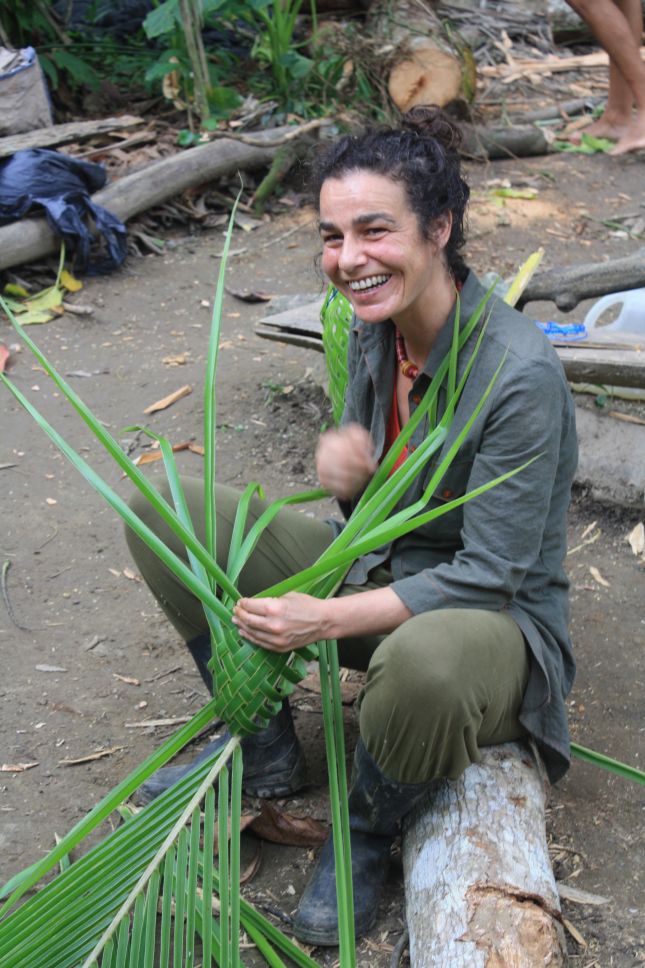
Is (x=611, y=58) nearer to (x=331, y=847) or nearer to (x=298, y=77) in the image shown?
(x=298, y=77)

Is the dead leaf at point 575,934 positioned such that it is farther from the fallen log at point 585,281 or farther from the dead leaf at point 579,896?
the fallen log at point 585,281

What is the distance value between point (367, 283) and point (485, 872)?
975 mm

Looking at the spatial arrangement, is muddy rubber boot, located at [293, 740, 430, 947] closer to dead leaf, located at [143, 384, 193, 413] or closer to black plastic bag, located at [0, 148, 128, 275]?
dead leaf, located at [143, 384, 193, 413]

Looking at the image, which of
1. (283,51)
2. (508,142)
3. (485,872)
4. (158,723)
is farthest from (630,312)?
(283,51)

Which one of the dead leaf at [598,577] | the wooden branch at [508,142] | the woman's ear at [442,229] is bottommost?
the wooden branch at [508,142]

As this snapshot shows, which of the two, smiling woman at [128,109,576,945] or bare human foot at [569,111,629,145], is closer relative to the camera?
smiling woman at [128,109,576,945]

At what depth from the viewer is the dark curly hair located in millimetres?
1862

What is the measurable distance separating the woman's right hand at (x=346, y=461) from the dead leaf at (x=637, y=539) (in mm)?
1243

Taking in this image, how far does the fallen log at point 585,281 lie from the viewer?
297 cm

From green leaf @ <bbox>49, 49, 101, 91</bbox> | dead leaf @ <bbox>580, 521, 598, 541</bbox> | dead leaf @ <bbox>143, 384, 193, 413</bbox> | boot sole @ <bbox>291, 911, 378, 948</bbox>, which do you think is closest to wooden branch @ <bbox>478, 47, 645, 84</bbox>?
green leaf @ <bbox>49, 49, 101, 91</bbox>

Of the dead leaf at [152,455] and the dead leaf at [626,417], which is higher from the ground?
the dead leaf at [626,417]

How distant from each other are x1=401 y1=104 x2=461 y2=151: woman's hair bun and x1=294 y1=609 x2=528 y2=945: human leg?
2.76ft

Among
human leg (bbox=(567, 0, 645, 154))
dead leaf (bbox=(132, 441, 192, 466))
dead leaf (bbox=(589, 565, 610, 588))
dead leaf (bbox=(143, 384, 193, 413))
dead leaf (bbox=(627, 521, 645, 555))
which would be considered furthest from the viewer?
human leg (bbox=(567, 0, 645, 154))

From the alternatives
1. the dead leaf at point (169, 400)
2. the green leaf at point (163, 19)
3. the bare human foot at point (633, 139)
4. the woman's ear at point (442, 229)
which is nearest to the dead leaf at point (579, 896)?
the woman's ear at point (442, 229)
